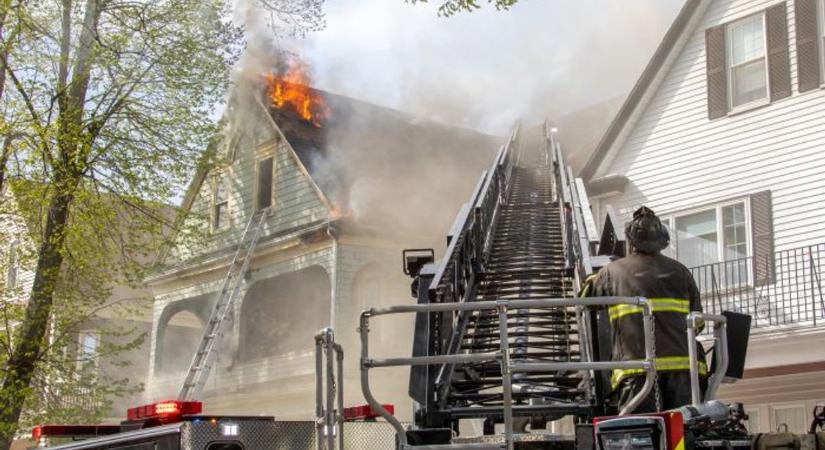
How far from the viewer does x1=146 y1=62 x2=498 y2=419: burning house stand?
74.8ft

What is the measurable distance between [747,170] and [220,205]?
13.9 metres

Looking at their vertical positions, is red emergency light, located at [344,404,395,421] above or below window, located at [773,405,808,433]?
above

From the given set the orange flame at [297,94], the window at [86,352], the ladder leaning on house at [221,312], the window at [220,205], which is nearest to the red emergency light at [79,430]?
the window at [86,352]

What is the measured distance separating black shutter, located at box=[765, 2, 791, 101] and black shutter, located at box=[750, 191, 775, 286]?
1.56 m

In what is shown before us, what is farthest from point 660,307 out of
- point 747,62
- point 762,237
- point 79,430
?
point 747,62

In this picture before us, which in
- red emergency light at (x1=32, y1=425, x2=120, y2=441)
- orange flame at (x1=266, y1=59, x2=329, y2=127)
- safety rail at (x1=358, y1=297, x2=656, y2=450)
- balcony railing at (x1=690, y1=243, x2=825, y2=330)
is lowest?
red emergency light at (x1=32, y1=425, x2=120, y2=441)

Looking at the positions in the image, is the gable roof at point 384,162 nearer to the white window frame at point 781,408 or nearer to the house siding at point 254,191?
the house siding at point 254,191

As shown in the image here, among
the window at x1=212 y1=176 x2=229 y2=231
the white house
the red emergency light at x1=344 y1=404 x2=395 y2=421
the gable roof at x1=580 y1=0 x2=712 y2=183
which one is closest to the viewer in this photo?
the red emergency light at x1=344 y1=404 x2=395 y2=421

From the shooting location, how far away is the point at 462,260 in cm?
897

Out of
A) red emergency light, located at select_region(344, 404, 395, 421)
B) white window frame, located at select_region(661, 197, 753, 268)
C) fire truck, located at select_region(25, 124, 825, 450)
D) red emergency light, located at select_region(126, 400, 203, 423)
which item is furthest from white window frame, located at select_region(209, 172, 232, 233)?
red emergency light, located at select_region(344, 404, 395, 421)

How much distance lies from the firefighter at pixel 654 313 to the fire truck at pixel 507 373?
92mm

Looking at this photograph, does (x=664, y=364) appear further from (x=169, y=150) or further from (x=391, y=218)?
(x=391, y=218)

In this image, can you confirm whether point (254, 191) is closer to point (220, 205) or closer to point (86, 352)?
point (220, 205)

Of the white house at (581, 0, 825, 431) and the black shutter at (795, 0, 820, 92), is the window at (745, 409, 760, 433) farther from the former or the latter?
the black shutter at (795, 0, 820, 92)
